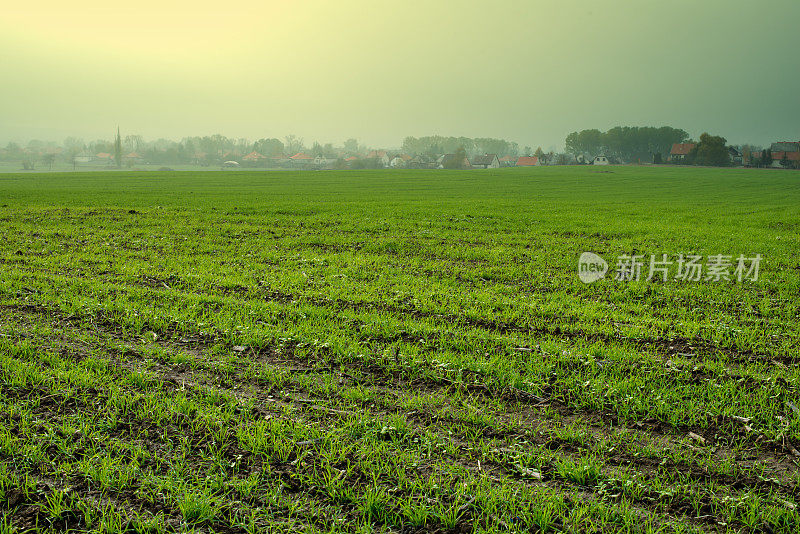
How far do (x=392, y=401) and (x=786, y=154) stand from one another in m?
170

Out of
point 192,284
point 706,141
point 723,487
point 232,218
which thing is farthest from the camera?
point 706,141

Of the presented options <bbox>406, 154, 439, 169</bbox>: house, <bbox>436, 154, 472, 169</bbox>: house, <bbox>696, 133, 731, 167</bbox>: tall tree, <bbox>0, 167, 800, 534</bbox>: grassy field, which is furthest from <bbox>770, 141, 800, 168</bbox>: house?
<bbox>0, 167, 800, 534</bbox>: grassy field

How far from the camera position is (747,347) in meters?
7.94

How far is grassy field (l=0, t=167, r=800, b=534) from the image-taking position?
4.33 m

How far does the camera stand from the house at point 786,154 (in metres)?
127

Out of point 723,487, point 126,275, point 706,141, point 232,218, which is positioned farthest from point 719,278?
point 706,141

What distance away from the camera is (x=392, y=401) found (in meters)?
6.06

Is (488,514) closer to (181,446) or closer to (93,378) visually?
(181,446)

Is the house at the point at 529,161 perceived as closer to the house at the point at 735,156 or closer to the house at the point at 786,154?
the house at the point at 735,156

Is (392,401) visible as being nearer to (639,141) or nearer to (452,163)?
(452,163)

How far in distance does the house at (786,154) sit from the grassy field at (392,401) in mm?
147088

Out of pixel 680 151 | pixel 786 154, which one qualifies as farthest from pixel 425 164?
pixel 786 154

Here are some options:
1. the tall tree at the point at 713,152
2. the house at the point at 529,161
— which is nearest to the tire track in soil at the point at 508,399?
the tall tree at the point at 713,152

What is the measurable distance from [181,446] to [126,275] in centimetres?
835
